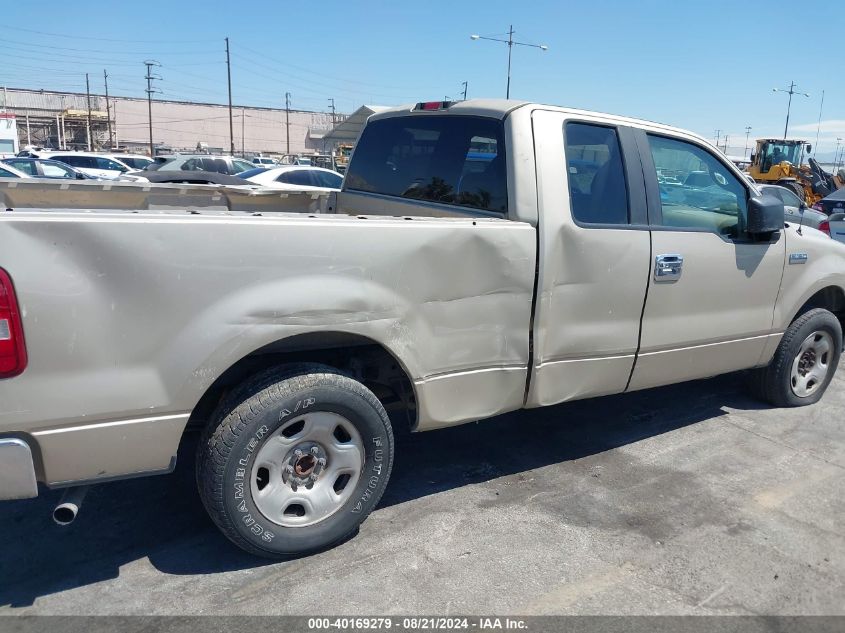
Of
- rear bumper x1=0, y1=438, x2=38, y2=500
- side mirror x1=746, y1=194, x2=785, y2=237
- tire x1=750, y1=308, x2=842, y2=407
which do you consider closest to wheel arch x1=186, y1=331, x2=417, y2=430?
rear bumper x1=0, y1=438, x2=38, y2=500

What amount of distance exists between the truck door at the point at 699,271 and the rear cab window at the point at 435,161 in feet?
3.11

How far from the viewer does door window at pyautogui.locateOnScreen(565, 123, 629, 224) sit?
377 cm

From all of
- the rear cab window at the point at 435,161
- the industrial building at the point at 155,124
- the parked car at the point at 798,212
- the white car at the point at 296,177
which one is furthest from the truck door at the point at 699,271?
the industrial building at the point at 155,124

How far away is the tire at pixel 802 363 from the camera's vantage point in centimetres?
504

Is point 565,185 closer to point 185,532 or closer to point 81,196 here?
point 185,532

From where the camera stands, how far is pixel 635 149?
4051 mm

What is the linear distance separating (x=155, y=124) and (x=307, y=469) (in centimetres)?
9422

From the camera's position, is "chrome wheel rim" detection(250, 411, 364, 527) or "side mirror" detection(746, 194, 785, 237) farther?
"side mirror" detection(746, 194, 785, 237)

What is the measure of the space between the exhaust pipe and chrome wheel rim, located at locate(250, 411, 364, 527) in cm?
66

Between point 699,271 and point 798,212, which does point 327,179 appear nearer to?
point 798,212

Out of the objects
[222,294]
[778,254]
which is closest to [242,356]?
[222,294]

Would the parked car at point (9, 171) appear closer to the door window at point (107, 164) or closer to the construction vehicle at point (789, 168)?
the door window at point (107, 164)

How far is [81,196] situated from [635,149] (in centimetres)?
339

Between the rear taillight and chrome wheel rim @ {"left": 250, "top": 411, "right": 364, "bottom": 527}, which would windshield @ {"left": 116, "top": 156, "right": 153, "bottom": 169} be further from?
the rear taillight
